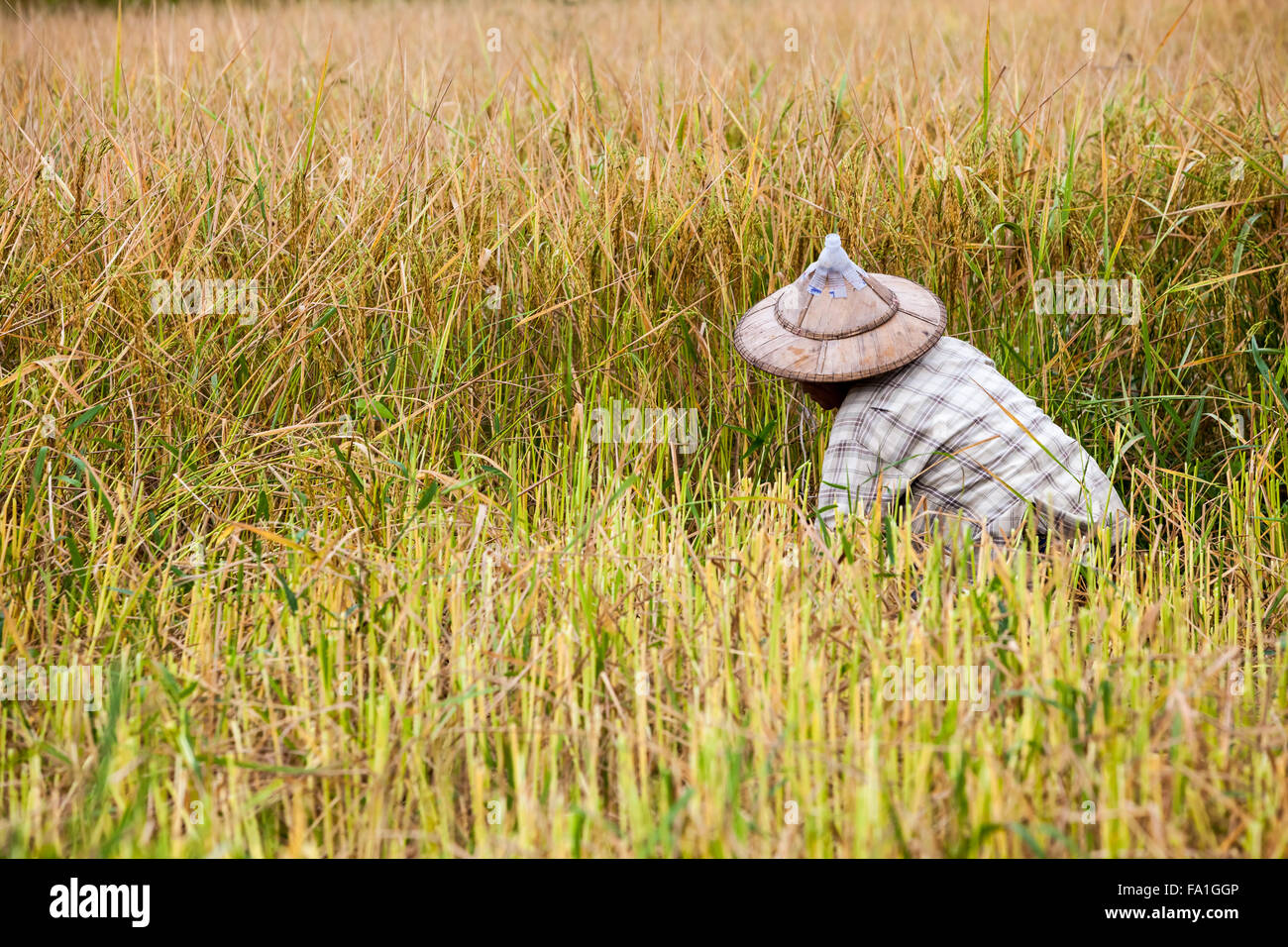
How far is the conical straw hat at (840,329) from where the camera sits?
229 cm

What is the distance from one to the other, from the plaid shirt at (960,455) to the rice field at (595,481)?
0.49 feet

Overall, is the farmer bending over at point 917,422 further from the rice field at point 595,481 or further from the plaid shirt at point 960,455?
the rice field at point 595,481

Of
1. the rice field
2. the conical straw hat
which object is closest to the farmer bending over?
the conical straw hat

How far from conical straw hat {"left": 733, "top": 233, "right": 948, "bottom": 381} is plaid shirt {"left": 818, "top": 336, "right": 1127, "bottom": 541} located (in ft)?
0.24

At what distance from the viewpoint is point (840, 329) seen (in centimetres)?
232

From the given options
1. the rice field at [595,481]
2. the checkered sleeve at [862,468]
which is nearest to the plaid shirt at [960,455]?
the checkered sleeve at [862,468]

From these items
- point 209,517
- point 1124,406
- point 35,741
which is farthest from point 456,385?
point 1124,406

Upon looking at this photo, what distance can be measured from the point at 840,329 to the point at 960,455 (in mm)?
380

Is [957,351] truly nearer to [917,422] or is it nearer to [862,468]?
[917,422]

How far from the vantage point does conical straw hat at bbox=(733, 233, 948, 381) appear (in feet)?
7.53

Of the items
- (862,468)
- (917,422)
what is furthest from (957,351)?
(862,468)

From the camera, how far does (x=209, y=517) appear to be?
2.50 meters

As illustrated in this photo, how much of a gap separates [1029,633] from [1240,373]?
1.47 metres
